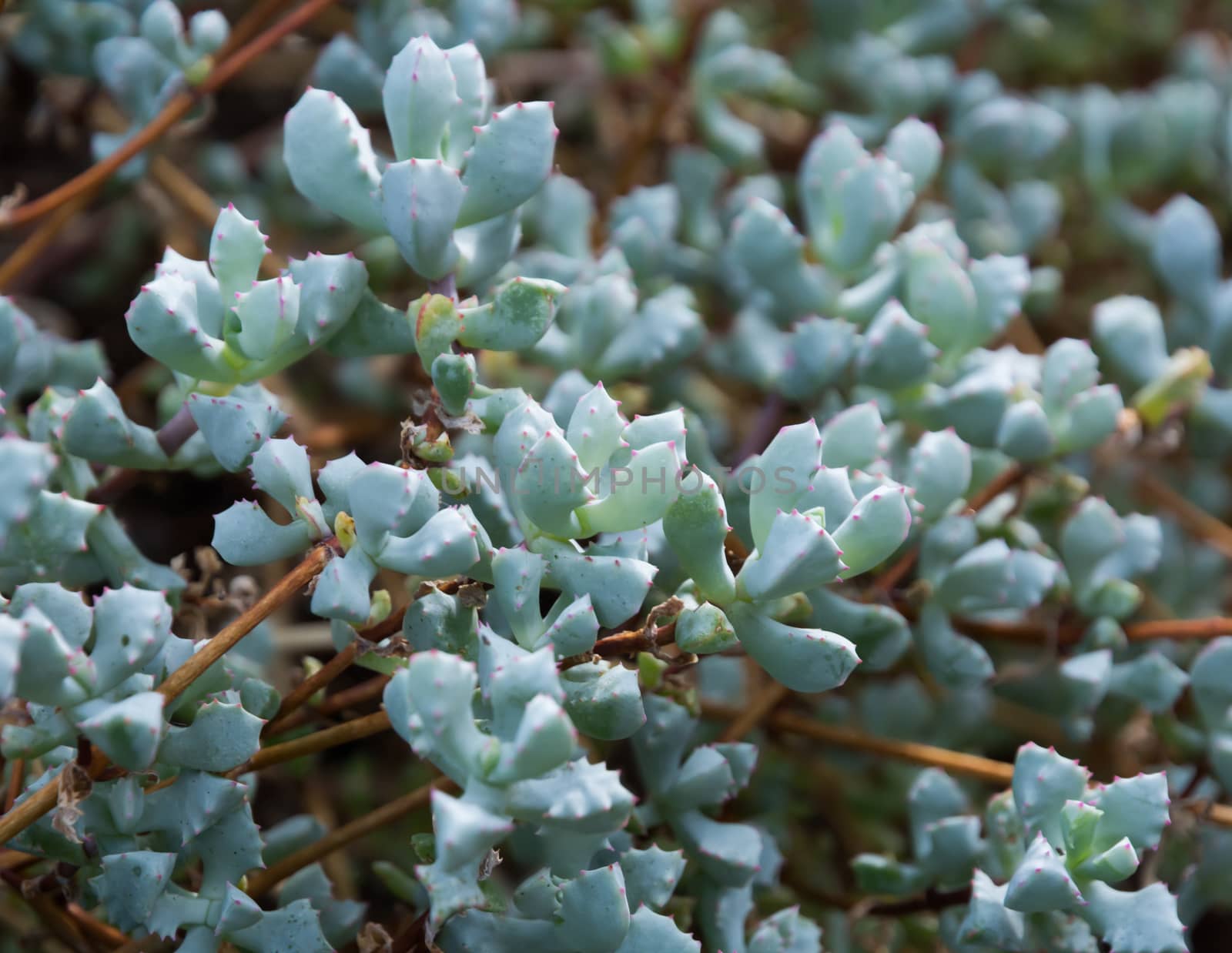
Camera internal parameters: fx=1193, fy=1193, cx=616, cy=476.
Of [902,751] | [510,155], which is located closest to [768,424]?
[902,751]

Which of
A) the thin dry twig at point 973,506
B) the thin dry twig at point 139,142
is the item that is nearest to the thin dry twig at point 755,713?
the thin dry twig at point 973,506

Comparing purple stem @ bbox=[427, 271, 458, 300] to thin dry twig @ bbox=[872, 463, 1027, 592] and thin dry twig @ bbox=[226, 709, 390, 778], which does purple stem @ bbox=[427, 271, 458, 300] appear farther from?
thin dry twig @ bbox=[872, 463, 1027, 592]

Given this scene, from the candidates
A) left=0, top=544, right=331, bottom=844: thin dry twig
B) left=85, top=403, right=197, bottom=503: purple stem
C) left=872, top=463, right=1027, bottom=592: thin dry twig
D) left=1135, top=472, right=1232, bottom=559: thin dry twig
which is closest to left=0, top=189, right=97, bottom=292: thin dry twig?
left=85, top=403, right=197, bottom=503: purple stem

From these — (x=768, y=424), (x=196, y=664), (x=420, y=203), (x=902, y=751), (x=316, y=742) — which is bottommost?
(x=902, y=751)

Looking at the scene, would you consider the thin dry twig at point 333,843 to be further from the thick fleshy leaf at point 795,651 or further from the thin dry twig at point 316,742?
the thick fleshy leaf at point 795,651

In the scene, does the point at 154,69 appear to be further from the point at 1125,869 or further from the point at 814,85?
the point at 1125,869

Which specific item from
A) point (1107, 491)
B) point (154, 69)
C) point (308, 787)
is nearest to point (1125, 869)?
point (1107, 491)

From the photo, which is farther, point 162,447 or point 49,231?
point 49,231

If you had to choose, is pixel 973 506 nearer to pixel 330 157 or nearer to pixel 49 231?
pixel 330 157

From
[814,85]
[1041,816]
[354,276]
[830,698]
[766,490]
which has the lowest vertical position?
[830,698]
